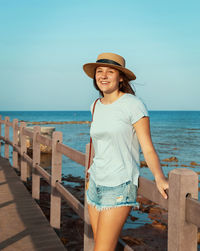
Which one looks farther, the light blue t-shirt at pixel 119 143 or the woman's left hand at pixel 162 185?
the light blue t-shirt at pixel 119 143

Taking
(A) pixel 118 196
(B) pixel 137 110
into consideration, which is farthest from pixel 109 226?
(B) pixel 137 110

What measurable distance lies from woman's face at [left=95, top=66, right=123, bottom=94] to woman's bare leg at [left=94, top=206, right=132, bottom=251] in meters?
0.86

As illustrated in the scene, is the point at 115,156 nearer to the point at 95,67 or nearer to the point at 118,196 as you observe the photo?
the point at 118,196

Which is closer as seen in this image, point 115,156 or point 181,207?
point 181,207

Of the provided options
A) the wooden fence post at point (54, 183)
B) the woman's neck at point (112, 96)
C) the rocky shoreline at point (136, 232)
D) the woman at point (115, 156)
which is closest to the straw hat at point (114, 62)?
the woman at point (115, 156)

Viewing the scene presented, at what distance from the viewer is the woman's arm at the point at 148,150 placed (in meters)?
1.80

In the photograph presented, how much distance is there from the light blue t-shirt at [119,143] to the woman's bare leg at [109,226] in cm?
18

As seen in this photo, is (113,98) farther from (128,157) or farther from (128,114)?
(128,157)

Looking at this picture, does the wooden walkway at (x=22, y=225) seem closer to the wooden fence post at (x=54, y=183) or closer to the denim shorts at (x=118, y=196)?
the wooden fence post at (x=54, y=183)

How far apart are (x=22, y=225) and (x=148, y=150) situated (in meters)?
2.83

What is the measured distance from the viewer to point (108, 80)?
7.45 ft

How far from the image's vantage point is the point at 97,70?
93.4 inches

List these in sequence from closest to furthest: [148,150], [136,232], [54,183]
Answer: [148,150]
[54,183]
[136,232]

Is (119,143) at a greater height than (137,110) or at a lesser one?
lesser
